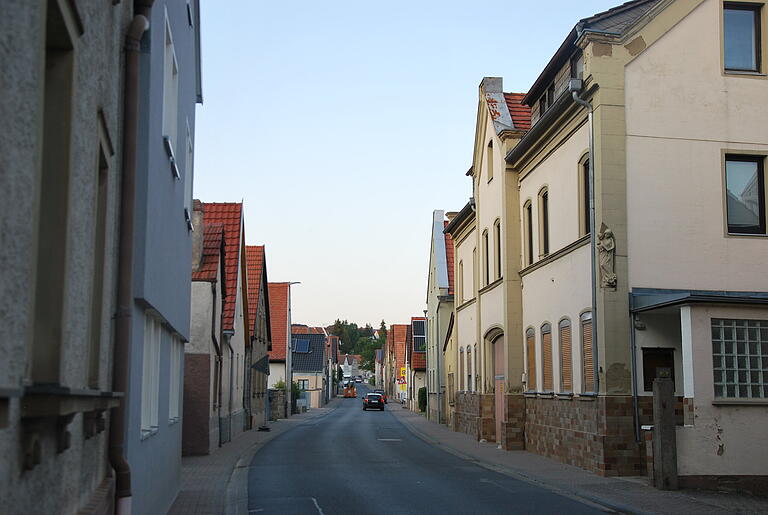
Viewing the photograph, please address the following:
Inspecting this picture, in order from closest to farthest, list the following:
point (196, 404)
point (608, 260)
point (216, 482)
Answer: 1. point (216, 482)
2. point (608, 260)
3. point (196, 404)

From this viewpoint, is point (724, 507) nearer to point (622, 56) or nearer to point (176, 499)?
point (176, 499)

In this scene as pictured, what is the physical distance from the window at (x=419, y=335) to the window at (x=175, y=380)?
2068 inches

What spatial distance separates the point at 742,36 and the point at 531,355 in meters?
10.2

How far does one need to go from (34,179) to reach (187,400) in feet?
67.3

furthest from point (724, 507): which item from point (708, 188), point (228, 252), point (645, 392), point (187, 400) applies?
point (228, 252)

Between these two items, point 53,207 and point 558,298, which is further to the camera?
point 558,298

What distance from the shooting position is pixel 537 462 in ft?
71.5

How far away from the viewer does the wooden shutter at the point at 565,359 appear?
21.5 metres

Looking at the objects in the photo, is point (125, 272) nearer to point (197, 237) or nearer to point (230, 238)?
point (197, 237)

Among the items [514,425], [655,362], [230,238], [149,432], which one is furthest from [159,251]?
[230,238]

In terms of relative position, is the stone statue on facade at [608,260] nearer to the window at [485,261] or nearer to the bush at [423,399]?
the window at [485,261]

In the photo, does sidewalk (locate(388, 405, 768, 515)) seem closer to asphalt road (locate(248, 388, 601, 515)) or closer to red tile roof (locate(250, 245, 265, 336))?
asphalt road (locate(248, 388, 601, 515))

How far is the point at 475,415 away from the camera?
3291 centimetres

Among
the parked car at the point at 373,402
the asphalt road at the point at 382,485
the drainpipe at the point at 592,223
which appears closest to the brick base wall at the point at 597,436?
the drainpipe at the point at 592,223
